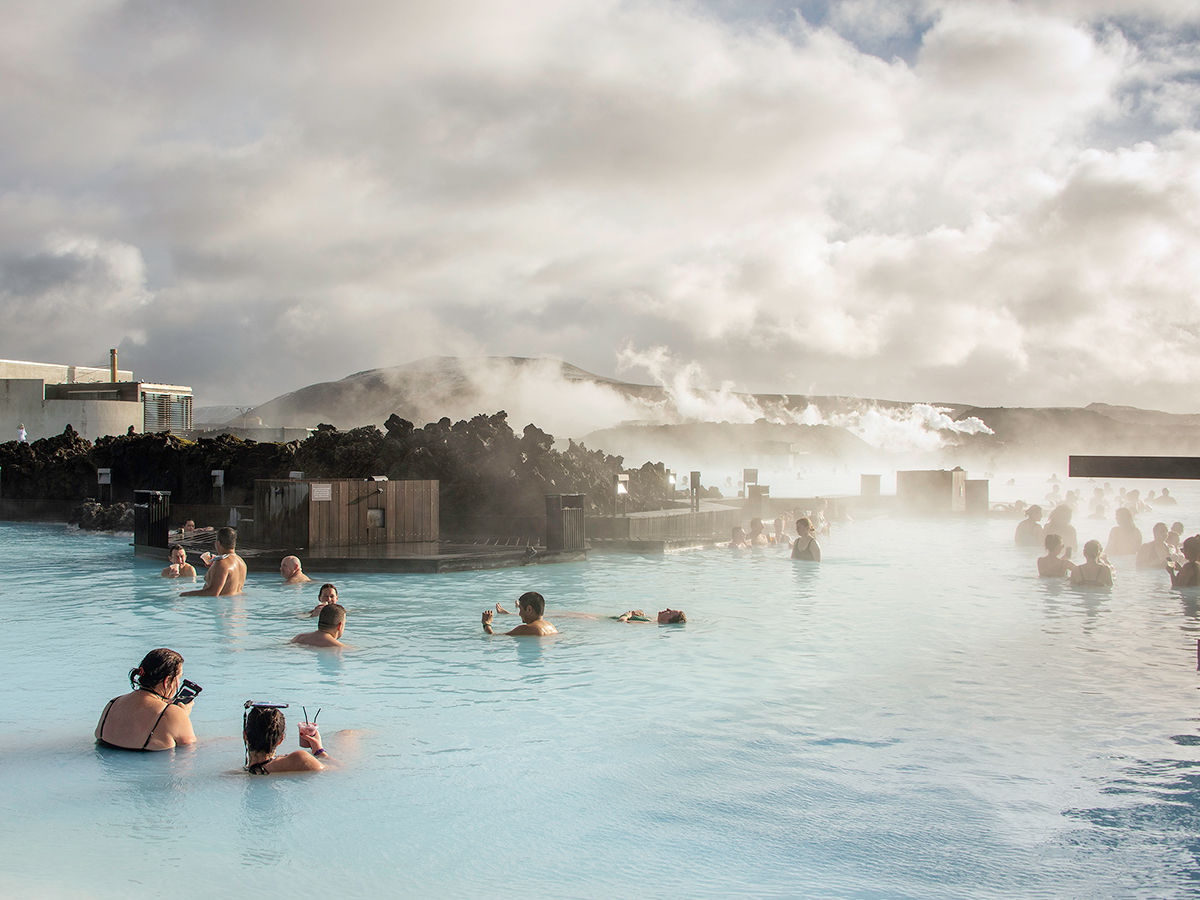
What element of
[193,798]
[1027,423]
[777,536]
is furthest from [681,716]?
[1027,423]

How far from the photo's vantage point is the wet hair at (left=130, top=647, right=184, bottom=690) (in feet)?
20.2

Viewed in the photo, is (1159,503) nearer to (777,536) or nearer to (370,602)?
(777,536)

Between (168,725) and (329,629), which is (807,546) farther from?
(168,725)

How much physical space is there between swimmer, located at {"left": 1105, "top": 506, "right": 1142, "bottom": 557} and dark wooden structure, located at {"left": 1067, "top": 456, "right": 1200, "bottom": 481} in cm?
1287

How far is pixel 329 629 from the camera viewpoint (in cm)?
964

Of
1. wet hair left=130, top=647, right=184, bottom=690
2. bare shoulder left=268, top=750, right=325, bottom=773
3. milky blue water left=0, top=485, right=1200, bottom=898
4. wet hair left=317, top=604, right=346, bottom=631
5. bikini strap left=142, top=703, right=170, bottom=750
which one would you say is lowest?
milky blue water left=0, top=485, right=1200, bottom=898

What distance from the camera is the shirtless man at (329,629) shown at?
9555mm

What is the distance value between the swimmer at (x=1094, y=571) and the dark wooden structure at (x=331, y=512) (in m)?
10.6

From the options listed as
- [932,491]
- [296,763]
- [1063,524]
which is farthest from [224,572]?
[932,491]

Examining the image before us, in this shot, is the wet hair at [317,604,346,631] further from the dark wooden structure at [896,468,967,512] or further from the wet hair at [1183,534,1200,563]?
the dark wooden structure at [896,468,967,512]

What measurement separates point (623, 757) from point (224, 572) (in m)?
7.45

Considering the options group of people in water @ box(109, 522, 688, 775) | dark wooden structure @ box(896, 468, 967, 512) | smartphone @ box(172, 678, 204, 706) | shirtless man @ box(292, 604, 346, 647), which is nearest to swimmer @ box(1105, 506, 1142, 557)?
dark wooden structure @ box(896, 468, 967, 512)

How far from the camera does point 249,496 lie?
80.9ft

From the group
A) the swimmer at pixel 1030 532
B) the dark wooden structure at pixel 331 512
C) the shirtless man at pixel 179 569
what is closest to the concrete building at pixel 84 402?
the dark wooden structure at pixel 331 512
